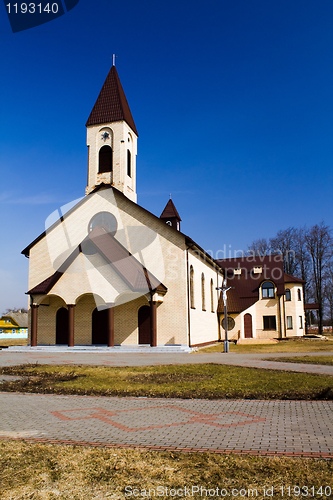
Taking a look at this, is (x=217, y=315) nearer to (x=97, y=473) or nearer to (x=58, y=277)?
(x=58, y=277)

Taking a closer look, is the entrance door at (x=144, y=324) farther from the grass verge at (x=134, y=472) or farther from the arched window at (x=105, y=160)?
the grass verge at (x=134, y=472)

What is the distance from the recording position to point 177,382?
1138 cm

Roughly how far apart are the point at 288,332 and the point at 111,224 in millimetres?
22374

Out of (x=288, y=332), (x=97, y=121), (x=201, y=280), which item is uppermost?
(x=97, y=121)

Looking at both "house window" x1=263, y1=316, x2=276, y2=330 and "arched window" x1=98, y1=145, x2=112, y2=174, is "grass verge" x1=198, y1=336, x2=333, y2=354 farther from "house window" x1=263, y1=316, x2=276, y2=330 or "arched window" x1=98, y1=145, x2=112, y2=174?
"arched window" x1=98, y1=145, x2=112, y2=174

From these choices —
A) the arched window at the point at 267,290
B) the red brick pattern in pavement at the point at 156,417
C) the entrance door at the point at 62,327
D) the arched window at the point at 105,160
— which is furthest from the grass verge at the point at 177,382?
the arched window at the point at 267,290

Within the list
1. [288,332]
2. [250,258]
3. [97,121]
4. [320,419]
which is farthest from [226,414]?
[250,258]

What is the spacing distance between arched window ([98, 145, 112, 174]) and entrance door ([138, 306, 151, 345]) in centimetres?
1262

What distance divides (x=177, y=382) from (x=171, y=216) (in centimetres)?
3309

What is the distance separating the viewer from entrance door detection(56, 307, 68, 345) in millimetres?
29047

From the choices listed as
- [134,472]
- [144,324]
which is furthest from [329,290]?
[134,472]

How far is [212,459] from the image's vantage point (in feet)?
15.9

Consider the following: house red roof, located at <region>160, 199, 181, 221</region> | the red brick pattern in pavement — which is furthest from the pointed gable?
the red brick pattern in pavement

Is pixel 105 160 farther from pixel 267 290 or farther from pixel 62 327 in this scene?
pixel 267 290
